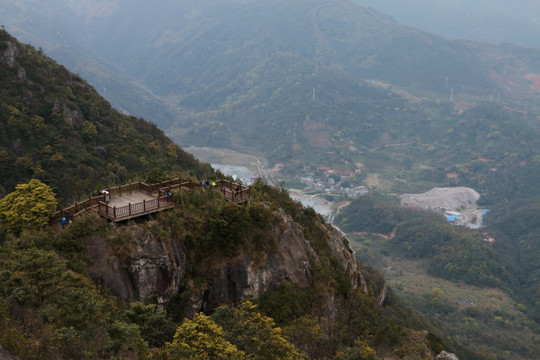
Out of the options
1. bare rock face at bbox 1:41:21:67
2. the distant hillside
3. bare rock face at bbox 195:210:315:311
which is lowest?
bare rock face at bbox 195:210:315:311

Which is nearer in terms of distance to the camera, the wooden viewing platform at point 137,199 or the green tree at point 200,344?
the green tree at point 200,344

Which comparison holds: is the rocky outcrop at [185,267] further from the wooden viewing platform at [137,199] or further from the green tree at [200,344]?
the green tree at [200,344]

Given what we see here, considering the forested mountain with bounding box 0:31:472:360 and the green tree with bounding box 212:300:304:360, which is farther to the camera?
the green tree with bounding box 212:300:304:360

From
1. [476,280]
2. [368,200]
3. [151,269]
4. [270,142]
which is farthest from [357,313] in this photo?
[270,142]

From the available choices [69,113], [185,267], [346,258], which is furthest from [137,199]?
[69,113]

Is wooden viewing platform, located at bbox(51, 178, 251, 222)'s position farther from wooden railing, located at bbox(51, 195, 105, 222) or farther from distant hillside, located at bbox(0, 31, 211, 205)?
distant hillside, located at bbox(0, 31, 211, 205)

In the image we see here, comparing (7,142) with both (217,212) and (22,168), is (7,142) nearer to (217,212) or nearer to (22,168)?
(22,168)

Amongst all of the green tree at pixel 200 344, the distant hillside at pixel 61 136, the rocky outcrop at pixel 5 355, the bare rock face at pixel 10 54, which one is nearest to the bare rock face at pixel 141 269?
the green tree at pixel 200 344

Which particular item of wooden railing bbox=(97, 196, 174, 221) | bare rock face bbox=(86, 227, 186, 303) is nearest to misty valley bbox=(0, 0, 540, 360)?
bare rock face bbox=(86, 227, 186, 303)
